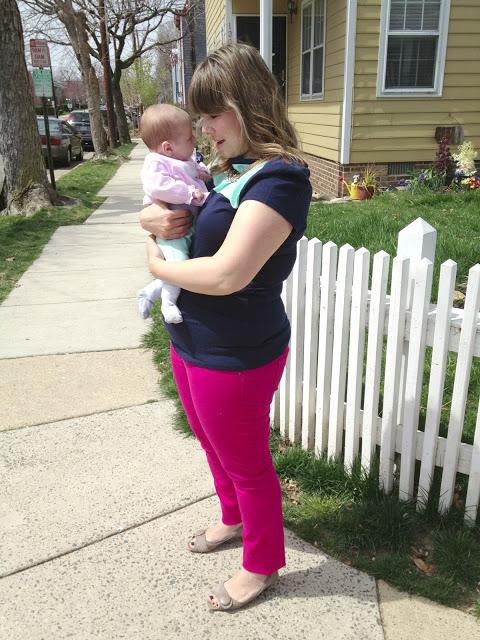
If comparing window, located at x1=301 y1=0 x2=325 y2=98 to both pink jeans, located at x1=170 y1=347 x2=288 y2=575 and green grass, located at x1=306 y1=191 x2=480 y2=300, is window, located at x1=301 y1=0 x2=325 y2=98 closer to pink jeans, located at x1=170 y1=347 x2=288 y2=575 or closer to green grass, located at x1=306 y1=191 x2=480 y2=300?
green grass, located at x1=306 y1=191 x2=480 y2=300

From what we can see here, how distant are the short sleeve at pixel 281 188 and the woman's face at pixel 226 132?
18 centimetres

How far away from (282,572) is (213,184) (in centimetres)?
148

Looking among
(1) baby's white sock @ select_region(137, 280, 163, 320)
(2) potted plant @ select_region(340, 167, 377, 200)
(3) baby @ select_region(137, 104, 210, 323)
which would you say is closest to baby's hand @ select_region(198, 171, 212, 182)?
(3) baby @ select_region(137, 104, 210, 323)

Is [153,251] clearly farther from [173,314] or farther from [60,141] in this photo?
[60,141]

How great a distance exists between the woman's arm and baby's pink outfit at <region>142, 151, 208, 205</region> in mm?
235

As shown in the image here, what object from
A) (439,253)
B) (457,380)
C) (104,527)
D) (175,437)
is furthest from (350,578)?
(439,253)

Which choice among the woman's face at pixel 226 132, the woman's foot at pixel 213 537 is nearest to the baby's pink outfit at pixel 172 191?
the woman's face at pixel 226 132

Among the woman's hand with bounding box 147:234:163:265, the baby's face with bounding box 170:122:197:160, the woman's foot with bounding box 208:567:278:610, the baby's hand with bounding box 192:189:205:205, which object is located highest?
the baby's face with bounding box 170:122:197:160

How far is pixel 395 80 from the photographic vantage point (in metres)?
8.77

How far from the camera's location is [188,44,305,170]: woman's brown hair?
5.38 ft

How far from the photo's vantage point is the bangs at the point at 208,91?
5.41 ft

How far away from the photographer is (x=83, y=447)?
3176 millimetres

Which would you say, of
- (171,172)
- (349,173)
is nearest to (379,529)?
(171,172)

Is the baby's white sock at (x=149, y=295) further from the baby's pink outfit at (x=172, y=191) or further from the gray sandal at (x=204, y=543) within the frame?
the gray sandal at (x=204, y=543)
